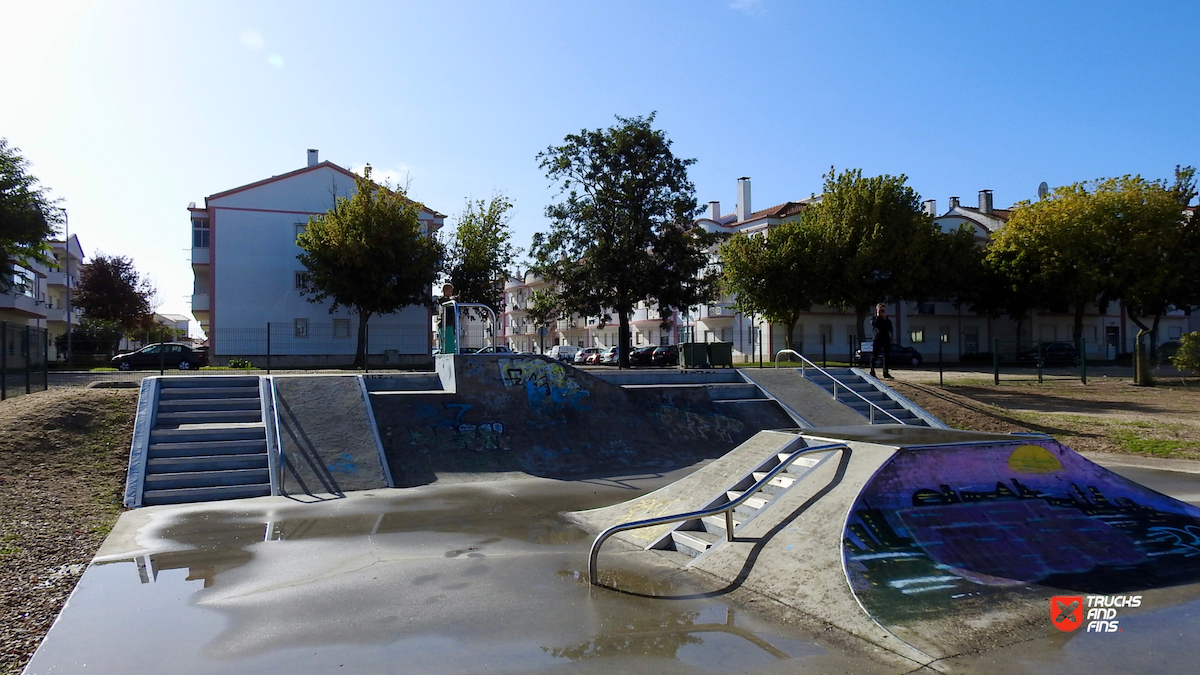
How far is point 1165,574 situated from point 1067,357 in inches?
1568

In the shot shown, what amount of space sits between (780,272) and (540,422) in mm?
25356

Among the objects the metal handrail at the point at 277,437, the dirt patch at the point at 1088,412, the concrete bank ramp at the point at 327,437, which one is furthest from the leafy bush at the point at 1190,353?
the metal handrail at the point at 277,437

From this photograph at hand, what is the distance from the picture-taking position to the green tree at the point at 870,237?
36688 mm

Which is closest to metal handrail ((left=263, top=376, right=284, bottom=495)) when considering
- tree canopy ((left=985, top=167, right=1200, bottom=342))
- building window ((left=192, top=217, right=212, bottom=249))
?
building window ((left=192, top=217, right=212, bottom=249))

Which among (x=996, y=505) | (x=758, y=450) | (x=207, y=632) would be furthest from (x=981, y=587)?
(x=207, y=632)

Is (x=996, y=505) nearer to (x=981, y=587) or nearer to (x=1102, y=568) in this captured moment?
(x=1102, y=568)

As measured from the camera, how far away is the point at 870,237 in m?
36.6

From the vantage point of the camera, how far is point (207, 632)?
16.4 ft

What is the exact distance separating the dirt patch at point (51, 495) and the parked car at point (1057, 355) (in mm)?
36311

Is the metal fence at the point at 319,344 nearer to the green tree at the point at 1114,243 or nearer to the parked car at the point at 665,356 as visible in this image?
the parked car at the point at 665,356

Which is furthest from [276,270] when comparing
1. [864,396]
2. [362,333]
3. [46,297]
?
[864,396]

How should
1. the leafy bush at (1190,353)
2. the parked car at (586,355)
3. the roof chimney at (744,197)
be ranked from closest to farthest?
the leafy bush at (1190,353) → the parked car at (586,355) → the roof chimney at (744,197)

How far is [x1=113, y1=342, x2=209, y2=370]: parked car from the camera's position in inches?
1107

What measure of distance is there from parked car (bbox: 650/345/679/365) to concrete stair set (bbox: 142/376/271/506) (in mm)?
27377
